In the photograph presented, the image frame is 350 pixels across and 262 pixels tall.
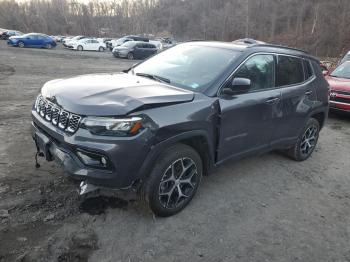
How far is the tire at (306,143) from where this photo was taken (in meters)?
5.39

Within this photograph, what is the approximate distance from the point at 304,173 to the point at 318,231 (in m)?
1.63

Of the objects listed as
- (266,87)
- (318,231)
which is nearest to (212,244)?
(318,231)

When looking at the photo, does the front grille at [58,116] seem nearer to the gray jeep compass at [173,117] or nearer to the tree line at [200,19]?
the gray jeep compass at [173,117]

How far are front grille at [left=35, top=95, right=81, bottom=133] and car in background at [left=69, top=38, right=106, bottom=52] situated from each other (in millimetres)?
32919

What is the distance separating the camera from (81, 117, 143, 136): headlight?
2988mm

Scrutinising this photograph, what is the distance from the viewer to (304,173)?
5.16 m

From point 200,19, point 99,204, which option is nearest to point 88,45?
point 99,204

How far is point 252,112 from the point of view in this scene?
4.12 metres

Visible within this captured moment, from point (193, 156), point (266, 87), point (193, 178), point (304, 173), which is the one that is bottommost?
point (304, 173)

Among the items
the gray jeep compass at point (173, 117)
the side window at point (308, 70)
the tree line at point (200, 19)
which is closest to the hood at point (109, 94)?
the gray jeep compass at point (173, 117)

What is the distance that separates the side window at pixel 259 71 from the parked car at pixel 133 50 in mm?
23099

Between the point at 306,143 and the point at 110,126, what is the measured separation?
3.80 meters

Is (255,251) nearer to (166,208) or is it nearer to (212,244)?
(212,244)

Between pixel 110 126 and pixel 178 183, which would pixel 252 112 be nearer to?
pixel 178 183
